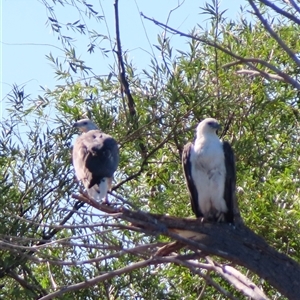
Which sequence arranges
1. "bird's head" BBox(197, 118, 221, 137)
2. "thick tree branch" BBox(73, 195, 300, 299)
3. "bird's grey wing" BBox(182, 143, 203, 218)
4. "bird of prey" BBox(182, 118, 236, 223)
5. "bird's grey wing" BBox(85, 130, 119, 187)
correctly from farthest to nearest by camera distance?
1. "bird's grey wing" BBox(85, 130, 119, 187)
2. "bird's head" BBox(197, 118, 221, 137)
3. "bird's grey wing" BBox(182, 143, 203, 218)
4. "bird of prey" BBox(182, 118, 236, 223)
5. "thick tree branch" BBox(73, 195, 300, 299)

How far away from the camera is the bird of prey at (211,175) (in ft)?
20.0

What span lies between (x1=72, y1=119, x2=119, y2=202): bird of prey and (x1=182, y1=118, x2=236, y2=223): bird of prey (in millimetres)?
728

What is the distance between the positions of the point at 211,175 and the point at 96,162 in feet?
3.37

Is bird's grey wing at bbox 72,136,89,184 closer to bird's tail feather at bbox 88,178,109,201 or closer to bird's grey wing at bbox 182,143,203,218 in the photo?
bird's tail feather at bbox 88,178,109,201

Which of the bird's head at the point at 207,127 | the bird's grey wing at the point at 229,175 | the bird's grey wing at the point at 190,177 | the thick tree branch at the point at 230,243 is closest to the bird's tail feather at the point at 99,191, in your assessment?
the bird's grey wing at the point at 190,177

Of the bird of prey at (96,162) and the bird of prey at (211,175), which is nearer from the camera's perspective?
the bird of prey at (211,175)

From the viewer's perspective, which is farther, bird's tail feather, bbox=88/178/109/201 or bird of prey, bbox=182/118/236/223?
bird's tail feather, bbox=88/178/109/201

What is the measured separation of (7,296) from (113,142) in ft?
5.38

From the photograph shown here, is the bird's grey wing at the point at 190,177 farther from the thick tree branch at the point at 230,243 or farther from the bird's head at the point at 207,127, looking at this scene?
the thick tree branch at the point at 230,243

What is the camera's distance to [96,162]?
21.8 ft

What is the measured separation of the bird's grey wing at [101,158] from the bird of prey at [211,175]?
731 millimetres

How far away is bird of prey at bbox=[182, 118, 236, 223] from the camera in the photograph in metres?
6.10

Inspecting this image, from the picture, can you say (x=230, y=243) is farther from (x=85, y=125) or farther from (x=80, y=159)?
(x=85, y=125)

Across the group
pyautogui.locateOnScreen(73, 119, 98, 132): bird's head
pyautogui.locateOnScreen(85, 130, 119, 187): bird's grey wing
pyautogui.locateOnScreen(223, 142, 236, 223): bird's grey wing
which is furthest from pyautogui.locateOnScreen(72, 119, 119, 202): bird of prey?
pyautogui.locateOnScreen(223, 142, 236, 223): bird's grey wing
